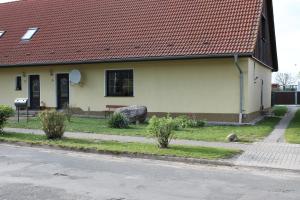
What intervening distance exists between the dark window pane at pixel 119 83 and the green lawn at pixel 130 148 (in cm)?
832

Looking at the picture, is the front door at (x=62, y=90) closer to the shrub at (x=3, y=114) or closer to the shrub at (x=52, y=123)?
the shrub at (x=3, y=114)

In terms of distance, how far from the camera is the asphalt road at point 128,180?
7715 millimetres

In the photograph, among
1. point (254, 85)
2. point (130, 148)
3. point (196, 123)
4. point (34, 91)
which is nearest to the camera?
point (130, 148)

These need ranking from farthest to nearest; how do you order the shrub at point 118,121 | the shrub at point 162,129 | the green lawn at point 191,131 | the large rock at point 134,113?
the large rock at point 134,113, the shrub at point 118,121, the green lawn at point 191,131, the shrub at point 162,129

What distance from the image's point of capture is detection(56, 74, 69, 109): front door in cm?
2488

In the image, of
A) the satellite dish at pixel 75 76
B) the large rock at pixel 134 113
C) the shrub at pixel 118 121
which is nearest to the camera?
the shrub at pixel 118 121

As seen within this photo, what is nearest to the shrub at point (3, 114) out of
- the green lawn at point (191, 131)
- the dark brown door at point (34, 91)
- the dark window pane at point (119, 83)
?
the green lawn at point (191, 131)

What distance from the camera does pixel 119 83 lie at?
23.2m

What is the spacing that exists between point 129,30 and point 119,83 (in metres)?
2.78

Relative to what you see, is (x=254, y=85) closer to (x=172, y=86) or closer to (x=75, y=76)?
(x=172, y=86)

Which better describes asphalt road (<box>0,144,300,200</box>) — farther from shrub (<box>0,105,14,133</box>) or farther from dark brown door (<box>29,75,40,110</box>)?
dark brown door (<box>29,75,40,110</box>)

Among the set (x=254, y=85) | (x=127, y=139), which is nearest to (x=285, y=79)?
(x=254, y=85)

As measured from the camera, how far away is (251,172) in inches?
402

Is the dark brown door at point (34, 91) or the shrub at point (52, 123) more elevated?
the dark brown door at point (34, 91)
